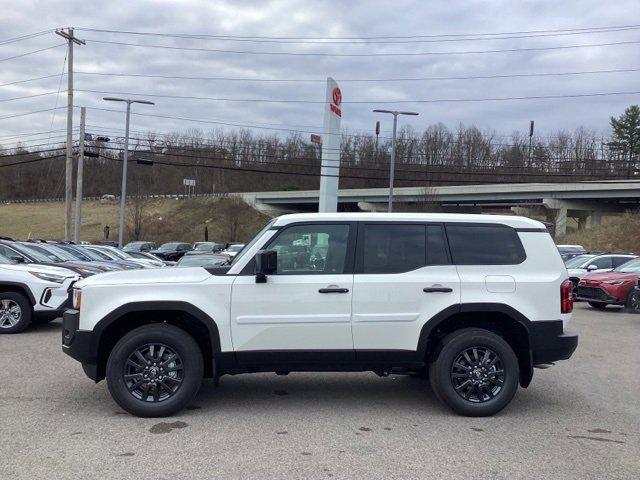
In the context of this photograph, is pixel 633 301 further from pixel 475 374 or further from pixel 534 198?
pixel 534 198

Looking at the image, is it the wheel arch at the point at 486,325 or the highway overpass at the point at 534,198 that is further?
the highway overpass at the point at 534,198

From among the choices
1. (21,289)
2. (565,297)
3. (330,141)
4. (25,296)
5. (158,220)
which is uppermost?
(330,141)

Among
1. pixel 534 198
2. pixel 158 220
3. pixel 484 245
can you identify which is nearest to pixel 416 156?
pixel 534 198

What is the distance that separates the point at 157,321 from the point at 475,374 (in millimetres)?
3179

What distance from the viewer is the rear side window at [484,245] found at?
613 cm

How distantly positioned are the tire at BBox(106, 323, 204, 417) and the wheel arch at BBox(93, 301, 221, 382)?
0.19 metres

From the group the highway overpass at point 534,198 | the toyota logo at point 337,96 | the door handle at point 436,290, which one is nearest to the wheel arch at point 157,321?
the door handle at point 436,290

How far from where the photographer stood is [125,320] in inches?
238

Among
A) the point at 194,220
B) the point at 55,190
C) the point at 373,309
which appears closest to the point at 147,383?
the point at 373,309

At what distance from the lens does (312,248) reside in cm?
610

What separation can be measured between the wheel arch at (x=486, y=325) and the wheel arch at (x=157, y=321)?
6.72 ft

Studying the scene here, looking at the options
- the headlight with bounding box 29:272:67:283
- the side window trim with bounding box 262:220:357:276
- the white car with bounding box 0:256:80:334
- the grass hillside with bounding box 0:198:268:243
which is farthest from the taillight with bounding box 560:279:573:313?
the grass hillside with bounding box 0:198:268:243

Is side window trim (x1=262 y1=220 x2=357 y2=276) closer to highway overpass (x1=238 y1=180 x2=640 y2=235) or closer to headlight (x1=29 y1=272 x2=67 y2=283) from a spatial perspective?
headlight (x1=29 y1=272 x2=67 y2=283)

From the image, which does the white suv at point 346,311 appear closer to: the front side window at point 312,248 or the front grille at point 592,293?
the front side window at point 312,248
